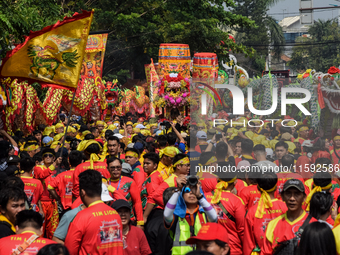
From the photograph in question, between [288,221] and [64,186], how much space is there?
135 inches

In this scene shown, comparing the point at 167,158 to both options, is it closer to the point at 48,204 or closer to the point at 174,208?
the point at 48,204

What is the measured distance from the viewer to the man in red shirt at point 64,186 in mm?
6488

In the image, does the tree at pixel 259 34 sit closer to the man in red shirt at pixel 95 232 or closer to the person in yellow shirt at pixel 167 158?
the person in yellow shirt at pixel 167 158

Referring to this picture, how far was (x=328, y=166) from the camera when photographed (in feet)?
19.0

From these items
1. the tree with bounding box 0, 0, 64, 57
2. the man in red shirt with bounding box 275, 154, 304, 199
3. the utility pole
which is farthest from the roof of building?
the man in red shirt with bounding box 275, 154, 304, 199

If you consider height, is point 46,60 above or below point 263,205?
above

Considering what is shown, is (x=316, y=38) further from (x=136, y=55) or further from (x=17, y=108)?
(x=17, y=108)

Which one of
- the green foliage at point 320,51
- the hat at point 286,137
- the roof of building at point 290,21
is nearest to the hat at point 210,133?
the hat at point 286,137

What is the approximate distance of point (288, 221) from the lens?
402cm

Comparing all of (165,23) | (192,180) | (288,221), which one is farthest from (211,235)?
(165,23)

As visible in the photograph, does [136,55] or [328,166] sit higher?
[136,55]

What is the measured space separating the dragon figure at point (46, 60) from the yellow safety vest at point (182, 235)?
4.23 metres

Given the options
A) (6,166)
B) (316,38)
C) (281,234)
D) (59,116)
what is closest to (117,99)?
(59,116)

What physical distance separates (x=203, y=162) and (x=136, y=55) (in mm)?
24183
